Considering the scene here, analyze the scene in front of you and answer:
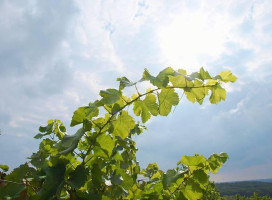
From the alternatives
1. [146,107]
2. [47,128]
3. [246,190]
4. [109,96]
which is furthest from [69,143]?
[246,190]

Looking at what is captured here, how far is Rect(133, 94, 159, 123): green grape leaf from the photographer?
1419mm

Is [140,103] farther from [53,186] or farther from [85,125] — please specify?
[53,186]

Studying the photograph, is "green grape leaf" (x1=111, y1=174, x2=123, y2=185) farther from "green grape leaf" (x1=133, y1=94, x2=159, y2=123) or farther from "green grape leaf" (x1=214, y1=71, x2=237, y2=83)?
"green grape leaf" (x1=214, y1=71, x2=237, y2=83)

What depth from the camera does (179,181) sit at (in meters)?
1.55

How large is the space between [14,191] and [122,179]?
67 cm

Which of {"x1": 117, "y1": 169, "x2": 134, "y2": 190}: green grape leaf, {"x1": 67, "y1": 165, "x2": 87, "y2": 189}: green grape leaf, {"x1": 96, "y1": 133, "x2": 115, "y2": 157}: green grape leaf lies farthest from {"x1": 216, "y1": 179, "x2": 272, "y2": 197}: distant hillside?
{"x1": 67, "y1": 165, "x2": 87, "y2": 189}: green grape leaf

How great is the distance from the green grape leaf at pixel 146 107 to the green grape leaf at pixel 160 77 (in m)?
0.21

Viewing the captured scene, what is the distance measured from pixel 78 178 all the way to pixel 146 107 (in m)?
0.58

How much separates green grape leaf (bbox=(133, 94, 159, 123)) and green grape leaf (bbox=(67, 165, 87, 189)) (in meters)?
0.51

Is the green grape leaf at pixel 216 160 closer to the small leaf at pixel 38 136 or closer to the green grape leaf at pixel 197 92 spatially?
the green grape leaf at pixel 197 92

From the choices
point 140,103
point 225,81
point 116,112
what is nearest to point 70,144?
point 116,112

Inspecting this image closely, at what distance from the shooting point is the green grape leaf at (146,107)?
1419mm

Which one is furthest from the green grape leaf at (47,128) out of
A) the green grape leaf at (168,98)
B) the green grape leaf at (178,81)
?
the green grape leaf at (178,81)

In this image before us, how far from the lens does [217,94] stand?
4.88 feet
